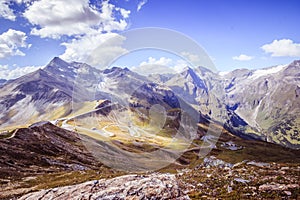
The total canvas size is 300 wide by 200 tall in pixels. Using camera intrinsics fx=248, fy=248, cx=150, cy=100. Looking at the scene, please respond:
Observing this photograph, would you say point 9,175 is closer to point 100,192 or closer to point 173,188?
point 100,192

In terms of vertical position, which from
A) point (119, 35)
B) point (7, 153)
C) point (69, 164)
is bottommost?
point (69, 164)

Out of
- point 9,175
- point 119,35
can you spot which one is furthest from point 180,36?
point 9,175

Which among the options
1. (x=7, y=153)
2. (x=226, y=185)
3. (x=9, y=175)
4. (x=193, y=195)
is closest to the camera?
(x=193, y=195)

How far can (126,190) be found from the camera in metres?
21.9

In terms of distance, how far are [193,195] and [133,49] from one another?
1991cm

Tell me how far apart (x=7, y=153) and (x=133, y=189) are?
57422mm

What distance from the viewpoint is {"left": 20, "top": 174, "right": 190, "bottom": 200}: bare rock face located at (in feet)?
68.6

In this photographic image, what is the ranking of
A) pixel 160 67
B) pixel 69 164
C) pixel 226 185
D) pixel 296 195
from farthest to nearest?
pixel 69 164 → pixel 160 67 → pixel 226 185 → pixel 296 195

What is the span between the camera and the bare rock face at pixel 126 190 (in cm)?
2092

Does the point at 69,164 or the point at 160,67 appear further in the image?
the point at 69,164

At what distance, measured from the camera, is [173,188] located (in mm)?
22047

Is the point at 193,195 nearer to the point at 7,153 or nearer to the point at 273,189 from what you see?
the point at 273,189

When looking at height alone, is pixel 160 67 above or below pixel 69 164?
above

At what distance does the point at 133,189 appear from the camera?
71.7 ft
